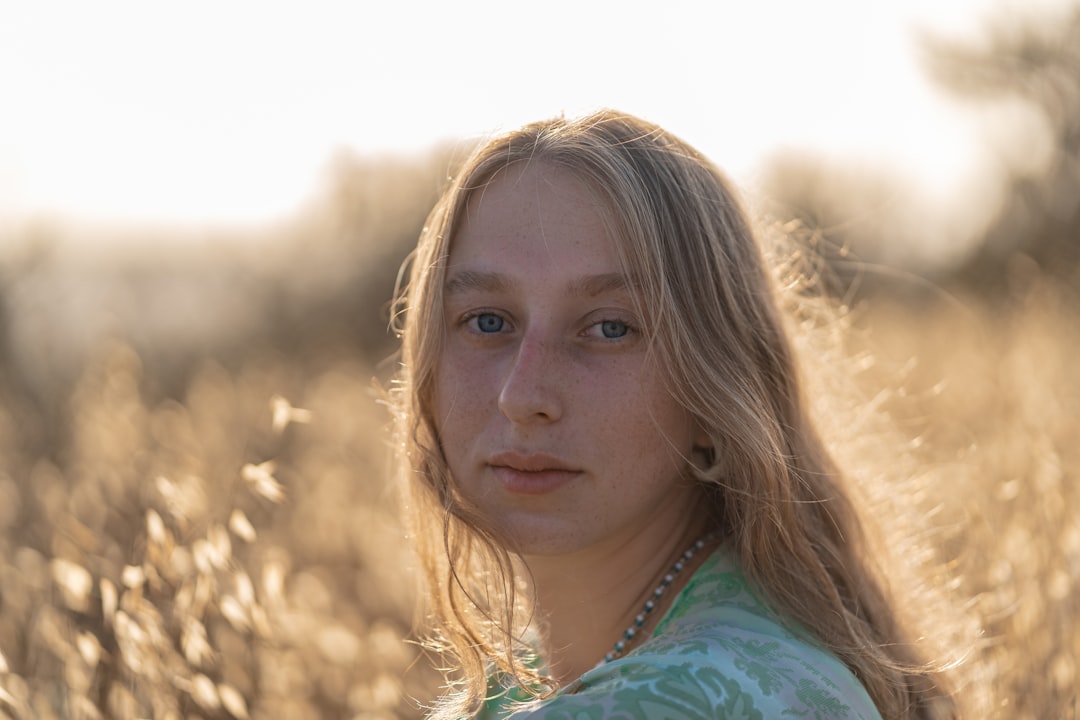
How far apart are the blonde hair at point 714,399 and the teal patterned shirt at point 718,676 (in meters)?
0.10

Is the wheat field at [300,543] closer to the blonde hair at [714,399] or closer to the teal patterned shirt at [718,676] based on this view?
the blonde hair at [714,399]

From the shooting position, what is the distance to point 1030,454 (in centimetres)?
328

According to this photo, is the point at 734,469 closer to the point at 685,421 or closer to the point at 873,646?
the point at 685,421

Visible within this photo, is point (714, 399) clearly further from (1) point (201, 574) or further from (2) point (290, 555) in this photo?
(2) point (290, 555)

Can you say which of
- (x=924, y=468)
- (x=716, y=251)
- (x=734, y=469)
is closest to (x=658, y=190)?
(x=716, y=251)

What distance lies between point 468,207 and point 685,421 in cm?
52

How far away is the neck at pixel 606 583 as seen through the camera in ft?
6.50

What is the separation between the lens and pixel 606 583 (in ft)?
6.58

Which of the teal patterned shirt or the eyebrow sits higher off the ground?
the eyebrow

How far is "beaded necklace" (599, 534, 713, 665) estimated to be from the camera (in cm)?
197

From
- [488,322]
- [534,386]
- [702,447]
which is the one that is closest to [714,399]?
[702,447]

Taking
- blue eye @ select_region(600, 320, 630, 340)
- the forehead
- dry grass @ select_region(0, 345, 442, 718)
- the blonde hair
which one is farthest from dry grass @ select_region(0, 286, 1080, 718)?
blue eye @ select_region(600, 320, 630, 340)

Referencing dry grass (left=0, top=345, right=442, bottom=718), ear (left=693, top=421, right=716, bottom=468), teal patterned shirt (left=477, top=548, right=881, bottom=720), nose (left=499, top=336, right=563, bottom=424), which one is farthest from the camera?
dry grass (left=0, top=345, right=442, bottom=718)

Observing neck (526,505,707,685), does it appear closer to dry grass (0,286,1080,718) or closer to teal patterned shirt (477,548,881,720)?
teal patterned shirt (477,548,881,720)
